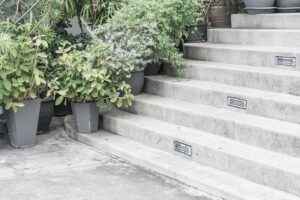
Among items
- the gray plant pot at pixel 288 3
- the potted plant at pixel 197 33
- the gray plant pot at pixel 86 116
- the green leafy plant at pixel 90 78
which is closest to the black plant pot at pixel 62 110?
the gray plant pot at pixel 86 116

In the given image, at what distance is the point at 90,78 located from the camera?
17.8 feet

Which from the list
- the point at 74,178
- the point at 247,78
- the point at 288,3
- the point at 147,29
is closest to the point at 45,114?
the point at 147,29

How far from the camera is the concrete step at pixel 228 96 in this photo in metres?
4.52

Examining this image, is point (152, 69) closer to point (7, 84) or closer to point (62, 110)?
point (62, 110)

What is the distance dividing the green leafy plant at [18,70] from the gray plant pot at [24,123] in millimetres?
102

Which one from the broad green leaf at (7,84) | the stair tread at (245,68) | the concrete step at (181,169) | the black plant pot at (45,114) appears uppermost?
the stair tread at (245,68)

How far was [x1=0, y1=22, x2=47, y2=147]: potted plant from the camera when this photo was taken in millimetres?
A: 5250

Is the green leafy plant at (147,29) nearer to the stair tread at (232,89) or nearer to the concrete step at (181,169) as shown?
the stair tread at (232,89)

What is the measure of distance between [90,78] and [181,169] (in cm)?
158

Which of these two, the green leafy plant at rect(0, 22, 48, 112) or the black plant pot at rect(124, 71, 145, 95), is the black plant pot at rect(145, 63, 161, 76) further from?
the green leafy plant at rect(0, 22, 48, 112)

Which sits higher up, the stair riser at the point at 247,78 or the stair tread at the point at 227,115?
the stair riser at the point at 247,78

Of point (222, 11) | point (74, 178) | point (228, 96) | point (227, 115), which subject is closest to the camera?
point (74, 178)

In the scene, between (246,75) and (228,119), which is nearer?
(228,119)

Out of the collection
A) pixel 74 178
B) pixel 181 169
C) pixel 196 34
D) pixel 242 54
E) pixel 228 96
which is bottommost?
pixel 74 178
